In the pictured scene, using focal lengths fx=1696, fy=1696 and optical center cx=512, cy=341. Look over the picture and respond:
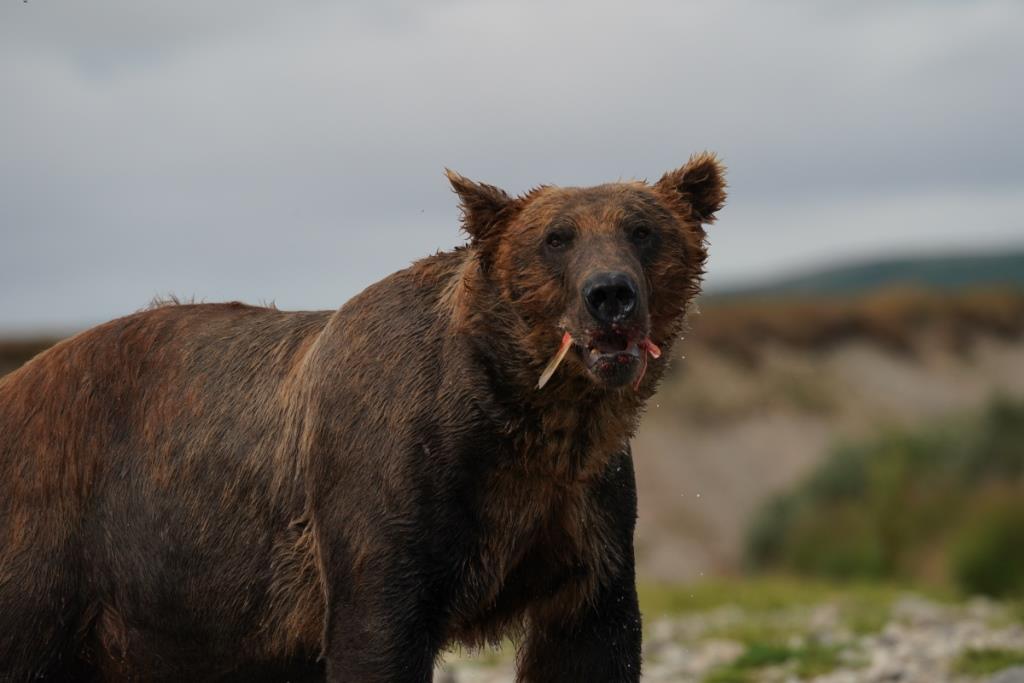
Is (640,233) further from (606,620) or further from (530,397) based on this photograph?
(606,620)

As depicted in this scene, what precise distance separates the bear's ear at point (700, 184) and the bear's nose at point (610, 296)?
2.44 ft

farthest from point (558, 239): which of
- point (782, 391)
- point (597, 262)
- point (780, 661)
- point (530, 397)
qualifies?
point (782, 391)

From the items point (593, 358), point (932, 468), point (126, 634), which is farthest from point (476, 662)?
point (932, 468)

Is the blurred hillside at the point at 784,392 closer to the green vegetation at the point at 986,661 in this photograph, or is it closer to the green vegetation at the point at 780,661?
the green vegetation at the point at 780,661

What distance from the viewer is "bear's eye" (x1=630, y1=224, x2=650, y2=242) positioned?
227 inches

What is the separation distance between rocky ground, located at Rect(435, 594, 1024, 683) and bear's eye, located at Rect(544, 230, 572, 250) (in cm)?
291

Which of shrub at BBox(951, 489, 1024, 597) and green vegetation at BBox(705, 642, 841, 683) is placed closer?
green vegetation at BBox(705, 642, 841, 683)

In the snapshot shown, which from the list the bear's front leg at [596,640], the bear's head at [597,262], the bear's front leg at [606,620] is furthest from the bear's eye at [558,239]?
the bear's front leg at [596,640]

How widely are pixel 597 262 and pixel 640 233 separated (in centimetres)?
32

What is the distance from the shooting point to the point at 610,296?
17.8ft

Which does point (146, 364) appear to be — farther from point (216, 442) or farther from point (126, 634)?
point (126, 634)

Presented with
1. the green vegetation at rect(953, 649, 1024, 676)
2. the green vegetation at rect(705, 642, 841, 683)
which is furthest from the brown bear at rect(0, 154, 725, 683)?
the green vegetation at rect(705, 642, 841, 683)

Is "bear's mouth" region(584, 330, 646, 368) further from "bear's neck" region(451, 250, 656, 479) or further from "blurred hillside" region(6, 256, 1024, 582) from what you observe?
"blurred hillside" region(6, 256, 1024, 582)

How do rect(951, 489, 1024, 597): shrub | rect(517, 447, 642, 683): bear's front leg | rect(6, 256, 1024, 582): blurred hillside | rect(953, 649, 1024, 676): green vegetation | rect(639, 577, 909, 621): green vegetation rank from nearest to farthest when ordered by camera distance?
rect(517, 447, 642, 683): bear's front leg, rect(953, 649, 1024, 676): green vegetation, rect(639, 577, 909, 621): green vegetation, rect(951, 489, 1024, 597): shrub, rect(6, 256, 1024, 582): blurred hillside
